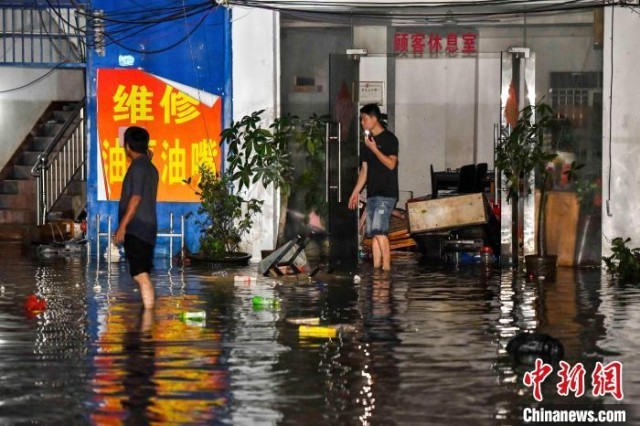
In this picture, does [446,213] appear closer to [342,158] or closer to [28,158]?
[342,158]

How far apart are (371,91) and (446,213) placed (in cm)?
510

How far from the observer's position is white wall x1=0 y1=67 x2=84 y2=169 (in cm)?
2298

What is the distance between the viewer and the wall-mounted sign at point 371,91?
22.6m

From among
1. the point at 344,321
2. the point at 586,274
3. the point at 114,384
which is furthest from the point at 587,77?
the point at 114,384

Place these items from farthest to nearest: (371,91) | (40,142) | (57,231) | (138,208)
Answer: (40,142), (371,91), (57,231), (138,208)

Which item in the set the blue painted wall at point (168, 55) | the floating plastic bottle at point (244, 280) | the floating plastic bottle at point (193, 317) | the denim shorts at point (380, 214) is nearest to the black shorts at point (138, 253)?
the floating plastic bottle at point (193, 317)

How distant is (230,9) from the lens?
58.2ft

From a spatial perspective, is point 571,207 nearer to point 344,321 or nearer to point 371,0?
point 371,0

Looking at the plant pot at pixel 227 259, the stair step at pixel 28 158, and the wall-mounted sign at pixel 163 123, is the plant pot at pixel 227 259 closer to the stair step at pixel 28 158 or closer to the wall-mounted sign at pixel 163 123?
the wall-mounted sign at pixel 163 123

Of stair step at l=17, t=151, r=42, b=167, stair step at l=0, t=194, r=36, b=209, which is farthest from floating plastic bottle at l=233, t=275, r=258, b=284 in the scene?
stair step at l=17, t=151, r=42, b=167

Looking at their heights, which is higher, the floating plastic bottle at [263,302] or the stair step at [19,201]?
the stair step at [19,201]

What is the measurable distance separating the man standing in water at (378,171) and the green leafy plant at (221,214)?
1927 millimetres

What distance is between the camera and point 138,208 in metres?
12.3

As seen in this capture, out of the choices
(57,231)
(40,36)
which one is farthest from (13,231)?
(40,36)
